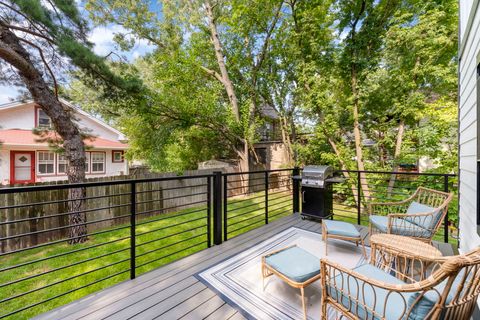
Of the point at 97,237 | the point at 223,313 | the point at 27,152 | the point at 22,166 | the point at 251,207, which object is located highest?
the point at 27,152

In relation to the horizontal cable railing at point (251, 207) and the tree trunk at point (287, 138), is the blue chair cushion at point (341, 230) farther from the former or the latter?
the tree trunk at point (287, 138)

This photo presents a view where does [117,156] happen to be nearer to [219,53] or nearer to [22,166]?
[22,166]

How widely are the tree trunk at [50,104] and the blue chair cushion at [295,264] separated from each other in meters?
3.44

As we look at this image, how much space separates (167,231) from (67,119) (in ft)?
11.1

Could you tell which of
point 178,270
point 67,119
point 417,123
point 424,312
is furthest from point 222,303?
point 417,123

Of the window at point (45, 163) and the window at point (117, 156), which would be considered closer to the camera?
the window at point (45, 163)

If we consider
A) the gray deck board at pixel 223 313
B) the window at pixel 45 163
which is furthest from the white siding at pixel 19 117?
the gray deck board at pixel 223 313

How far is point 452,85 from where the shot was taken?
5621mm

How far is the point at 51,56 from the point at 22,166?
7.61 m

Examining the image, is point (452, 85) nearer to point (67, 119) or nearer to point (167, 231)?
point (167, 231)

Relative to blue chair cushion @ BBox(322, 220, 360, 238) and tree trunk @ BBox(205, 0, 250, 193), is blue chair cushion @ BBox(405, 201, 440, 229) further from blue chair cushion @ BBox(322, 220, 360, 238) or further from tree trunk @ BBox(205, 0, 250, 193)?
tree trunk @ BBox(205, 0, 250, 193)

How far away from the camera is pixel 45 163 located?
9727 mm

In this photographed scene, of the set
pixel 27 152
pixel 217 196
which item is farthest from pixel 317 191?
pixel 27 152

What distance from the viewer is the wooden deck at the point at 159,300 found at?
1.77 metres
